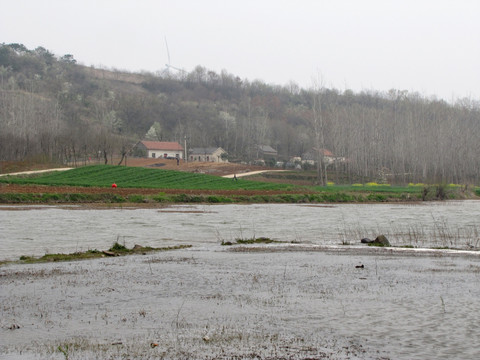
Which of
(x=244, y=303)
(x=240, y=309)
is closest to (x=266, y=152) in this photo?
(x=244, y=303)

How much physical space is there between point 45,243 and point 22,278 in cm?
807

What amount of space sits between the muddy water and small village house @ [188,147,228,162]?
95.4 metres

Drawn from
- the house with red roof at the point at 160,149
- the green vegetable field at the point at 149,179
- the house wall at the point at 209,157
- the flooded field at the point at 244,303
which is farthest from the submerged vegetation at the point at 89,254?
the house with red roof at the point at 160,149

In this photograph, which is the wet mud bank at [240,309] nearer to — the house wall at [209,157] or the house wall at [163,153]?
the house wall at [209,157]

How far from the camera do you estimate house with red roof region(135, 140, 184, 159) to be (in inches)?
5379

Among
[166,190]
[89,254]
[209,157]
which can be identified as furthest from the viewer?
[209,157]

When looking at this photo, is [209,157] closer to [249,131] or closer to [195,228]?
[249,131]

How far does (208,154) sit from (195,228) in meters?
108

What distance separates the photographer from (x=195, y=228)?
28156 millimetres

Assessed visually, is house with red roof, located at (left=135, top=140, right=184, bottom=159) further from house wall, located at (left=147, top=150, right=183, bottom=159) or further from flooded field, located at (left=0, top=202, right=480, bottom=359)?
flooded field, located at (left=0, top=202, right=480, bottom=359)

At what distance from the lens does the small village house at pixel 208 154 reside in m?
134

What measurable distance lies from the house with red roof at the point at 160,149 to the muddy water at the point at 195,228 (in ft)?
325

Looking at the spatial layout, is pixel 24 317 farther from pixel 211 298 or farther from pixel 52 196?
pixel 52 196

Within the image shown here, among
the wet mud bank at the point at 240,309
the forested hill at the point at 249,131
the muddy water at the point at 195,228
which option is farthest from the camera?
the forested hill at the point at 249,131
